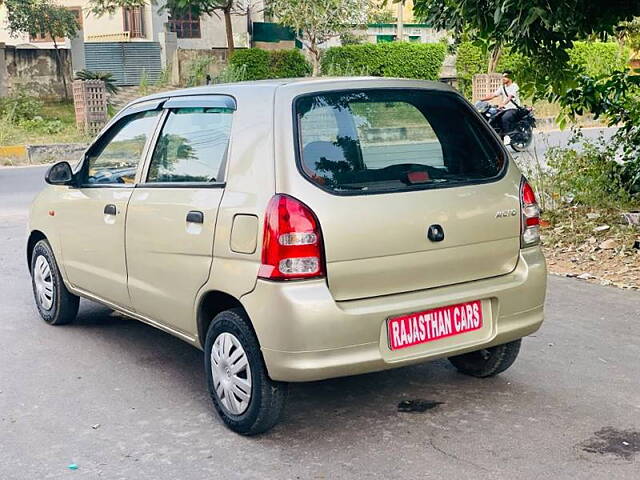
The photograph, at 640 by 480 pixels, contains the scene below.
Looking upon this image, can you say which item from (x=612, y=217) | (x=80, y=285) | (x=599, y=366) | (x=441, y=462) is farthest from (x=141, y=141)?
(x=612, y=217)

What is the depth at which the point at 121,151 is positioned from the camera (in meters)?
5.59

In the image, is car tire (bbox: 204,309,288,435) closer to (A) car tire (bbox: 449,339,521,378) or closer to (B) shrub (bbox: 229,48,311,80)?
(A) car tire (bbox: 449,339,521,378)

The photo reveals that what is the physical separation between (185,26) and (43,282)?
3108 centimetres

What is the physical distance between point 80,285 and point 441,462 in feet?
9.34

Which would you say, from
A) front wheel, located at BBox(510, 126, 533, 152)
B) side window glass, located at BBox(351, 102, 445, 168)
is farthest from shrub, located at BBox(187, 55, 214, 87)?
side window glass, located at BBox(351, 102, 445, 168)

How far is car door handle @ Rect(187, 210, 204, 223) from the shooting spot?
442cm

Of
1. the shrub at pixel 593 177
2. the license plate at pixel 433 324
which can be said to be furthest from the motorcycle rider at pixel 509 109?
the license plate at pixel 433 324

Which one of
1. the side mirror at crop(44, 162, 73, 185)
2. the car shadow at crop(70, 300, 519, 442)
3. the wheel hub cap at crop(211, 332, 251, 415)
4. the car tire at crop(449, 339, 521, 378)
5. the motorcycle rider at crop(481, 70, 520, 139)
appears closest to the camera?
the wheel hub cap at crop(211, 332, 251, 415)

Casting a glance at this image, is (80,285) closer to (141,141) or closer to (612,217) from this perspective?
Result: (141,141)

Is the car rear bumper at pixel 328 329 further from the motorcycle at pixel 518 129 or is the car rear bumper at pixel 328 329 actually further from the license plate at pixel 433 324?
the motorcycle at pixel 518 129

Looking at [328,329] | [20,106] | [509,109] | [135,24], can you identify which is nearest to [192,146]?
[328,329]

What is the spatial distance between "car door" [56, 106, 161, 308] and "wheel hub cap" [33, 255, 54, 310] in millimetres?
416

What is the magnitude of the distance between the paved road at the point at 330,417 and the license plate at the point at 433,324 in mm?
462

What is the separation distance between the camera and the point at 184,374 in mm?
5281
